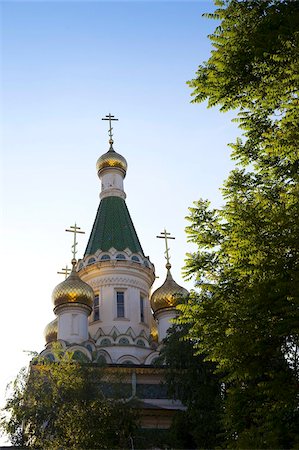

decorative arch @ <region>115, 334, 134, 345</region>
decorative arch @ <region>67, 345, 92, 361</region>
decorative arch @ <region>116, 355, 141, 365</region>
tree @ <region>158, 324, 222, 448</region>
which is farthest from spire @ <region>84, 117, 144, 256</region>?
tree @ <region>158, 324, 222, 448</region>

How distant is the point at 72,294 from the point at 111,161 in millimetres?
9526

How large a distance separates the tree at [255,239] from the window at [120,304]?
56.8 ft

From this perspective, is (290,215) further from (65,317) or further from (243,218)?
(65,317)

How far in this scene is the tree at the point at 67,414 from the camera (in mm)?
14552

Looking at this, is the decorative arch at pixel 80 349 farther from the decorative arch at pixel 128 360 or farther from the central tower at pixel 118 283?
the decorative arch at pixel 128 360

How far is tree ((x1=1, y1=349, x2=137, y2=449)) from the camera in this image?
14552mm

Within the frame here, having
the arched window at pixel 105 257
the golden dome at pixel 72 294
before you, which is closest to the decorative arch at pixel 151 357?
the golden dome at pixel 72 294

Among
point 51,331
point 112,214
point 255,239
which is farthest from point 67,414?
point 112,214

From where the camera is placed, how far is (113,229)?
102 ft

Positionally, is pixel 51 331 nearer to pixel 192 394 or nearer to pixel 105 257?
pixel 105 257

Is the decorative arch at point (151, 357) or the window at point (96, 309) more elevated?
the window at point (96, 309)

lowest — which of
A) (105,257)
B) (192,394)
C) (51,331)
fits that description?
(192,394)

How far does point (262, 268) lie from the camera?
9.38m

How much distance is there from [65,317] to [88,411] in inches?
454
